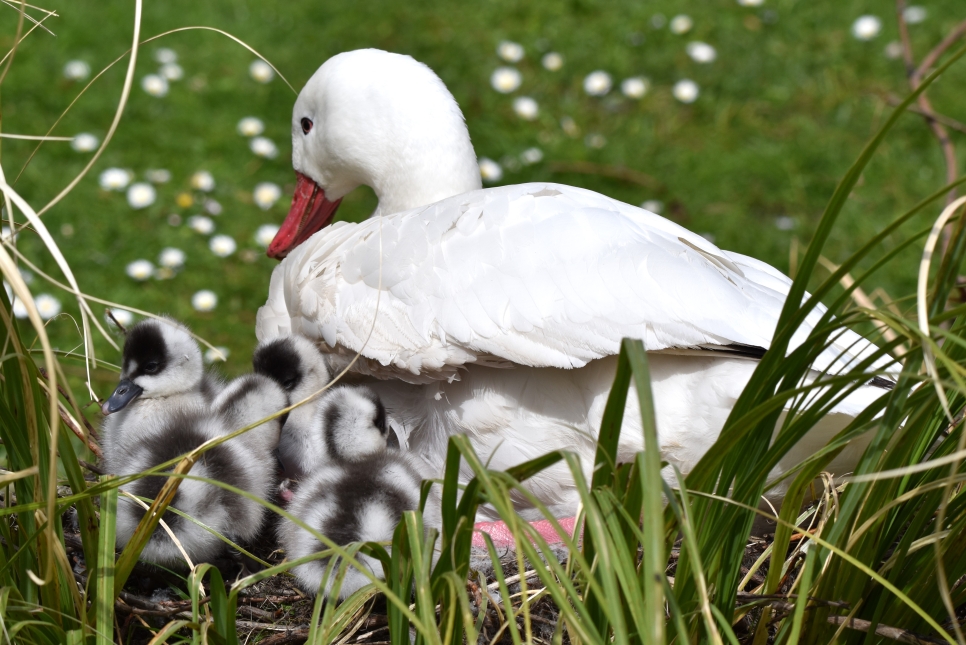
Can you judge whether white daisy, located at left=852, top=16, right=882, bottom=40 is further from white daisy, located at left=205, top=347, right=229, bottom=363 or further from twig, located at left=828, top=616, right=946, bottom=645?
twig, located at left=828, top=616, right=946, bottom=645

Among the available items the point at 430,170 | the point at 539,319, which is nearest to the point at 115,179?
the point at 430,170

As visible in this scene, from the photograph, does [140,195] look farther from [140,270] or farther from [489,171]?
[489,171]

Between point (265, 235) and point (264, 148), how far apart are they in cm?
67

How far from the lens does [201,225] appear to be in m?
4.69

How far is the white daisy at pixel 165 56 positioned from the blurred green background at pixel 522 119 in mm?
45

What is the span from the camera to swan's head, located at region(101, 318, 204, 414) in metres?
2.23

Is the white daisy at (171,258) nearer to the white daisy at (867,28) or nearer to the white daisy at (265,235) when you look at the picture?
the white daisy at (265,235)

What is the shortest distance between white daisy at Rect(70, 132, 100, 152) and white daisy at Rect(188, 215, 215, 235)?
645 millimetres

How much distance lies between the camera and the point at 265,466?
210 cm

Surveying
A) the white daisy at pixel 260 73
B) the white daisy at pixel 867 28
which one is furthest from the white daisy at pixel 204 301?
the white daisy at pixel 867 28

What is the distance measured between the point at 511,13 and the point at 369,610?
491 cm

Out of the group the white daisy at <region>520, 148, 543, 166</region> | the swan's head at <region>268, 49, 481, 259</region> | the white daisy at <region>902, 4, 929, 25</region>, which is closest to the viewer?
the swan's head at <region>268, 49, 481, 259</region>

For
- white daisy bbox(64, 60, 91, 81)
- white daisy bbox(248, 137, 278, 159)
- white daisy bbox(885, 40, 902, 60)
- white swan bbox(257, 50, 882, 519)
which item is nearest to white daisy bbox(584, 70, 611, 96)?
white daisy bbox(885, 40, 902, 60)

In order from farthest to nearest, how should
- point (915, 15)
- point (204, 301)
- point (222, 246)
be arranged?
point (915, 15), point (222, 246), point (204, 301)
